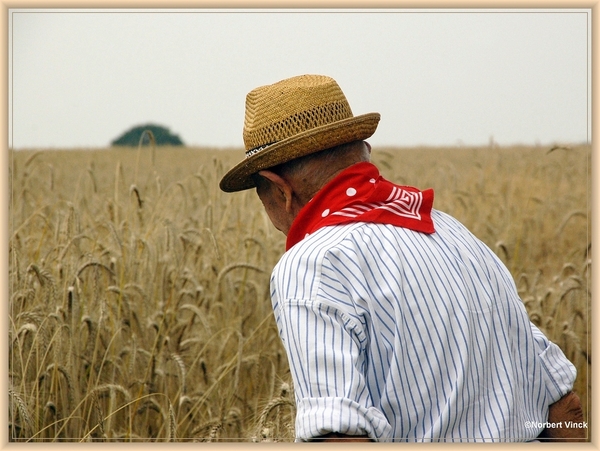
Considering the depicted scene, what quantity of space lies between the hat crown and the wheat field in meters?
0.93

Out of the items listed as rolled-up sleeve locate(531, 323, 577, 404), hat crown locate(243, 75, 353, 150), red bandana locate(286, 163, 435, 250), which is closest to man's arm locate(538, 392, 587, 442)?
rolled-up sleeve locate(531, 323, 577, 404)

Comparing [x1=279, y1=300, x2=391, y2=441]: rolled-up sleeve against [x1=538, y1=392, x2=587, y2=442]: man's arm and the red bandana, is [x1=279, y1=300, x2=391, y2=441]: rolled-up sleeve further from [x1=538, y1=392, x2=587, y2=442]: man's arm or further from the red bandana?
[x1=538, y1=392, x2=587, y2=442]: man's arm

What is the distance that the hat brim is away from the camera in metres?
1.72

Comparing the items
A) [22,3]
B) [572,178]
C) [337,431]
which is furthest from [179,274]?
[572,178]

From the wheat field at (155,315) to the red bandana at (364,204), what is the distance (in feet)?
2.71

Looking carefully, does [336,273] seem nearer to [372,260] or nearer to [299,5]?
[372,260]

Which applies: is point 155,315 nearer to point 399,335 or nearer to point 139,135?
point 139,135

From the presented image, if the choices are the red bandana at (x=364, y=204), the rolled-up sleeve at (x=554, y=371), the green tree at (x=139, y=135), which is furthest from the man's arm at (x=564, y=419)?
the green tree at (x=139, y=135)

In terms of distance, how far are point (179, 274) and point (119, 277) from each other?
30 centimetres

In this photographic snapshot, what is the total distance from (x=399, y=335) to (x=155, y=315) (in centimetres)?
209

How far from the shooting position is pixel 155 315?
343 centimetres

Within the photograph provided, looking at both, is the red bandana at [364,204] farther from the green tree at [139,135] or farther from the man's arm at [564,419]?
the green tree at [139,135]

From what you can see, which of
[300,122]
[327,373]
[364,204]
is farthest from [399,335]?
[300,122]

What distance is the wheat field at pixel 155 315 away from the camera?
111 inches
